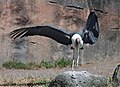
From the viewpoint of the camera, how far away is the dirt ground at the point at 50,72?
855 cm

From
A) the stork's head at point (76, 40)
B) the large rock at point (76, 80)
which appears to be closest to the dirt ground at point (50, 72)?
the stork's head at point (76, 40)

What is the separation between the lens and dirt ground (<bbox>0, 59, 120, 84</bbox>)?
8555 millimetres

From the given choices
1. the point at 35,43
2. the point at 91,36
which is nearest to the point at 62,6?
the point at 35,43

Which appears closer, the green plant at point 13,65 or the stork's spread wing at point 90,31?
the stork's spread wing at point 90,31

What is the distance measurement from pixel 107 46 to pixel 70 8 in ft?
5.12

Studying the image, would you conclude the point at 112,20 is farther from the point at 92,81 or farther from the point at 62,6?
the point at 92,81

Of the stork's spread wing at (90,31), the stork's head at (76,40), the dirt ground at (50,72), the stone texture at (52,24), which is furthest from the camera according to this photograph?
the stone texture at (52,24)

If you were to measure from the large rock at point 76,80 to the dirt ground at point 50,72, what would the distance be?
2.20m

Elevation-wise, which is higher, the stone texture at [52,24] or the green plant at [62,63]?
the stone texture at [52,24]

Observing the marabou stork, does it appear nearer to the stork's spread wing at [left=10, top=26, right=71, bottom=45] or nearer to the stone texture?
the stork's spread wing at [left=10, top=26, right=71, bottom=45]

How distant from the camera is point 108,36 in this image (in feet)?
38.7

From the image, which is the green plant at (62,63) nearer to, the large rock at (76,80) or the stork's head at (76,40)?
the stork's head at (76,40)

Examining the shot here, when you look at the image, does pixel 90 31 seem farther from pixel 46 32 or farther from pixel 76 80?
pixel 76 80

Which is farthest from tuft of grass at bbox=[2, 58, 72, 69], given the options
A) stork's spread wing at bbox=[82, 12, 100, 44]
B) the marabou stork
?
the marabou stork
